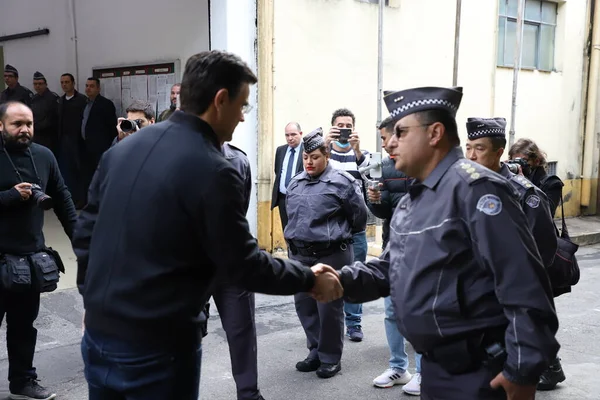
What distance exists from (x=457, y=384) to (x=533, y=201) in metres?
1.72

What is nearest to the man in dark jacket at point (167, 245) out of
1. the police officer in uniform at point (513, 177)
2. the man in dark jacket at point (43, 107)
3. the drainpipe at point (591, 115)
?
the police officer in uniform at point (513, 177)

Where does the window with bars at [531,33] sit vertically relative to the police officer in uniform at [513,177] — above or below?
above

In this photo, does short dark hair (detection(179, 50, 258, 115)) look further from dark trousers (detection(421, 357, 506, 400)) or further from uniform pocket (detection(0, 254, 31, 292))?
uniform pocket (detection(0, 254, 31, 292))

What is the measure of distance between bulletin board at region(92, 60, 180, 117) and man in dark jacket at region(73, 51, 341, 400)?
712 centimetres

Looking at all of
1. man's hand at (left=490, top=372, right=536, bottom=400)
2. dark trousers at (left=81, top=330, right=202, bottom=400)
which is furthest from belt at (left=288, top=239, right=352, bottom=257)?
man's hand at (left=490, top=372, right=536, bottom=400)

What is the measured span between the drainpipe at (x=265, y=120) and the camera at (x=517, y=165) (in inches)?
154

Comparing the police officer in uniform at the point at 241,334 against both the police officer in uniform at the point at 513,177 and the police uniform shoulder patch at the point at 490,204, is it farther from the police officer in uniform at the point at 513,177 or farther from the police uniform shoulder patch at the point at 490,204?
the police uniform shoulder patch at the point at 490,204

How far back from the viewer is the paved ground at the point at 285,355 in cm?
467

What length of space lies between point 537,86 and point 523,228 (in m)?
11.0

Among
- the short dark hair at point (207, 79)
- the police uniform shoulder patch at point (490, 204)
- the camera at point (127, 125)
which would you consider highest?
the short dark hair at point (207, 79)

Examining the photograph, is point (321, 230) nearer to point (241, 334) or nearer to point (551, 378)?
point (241, 334)

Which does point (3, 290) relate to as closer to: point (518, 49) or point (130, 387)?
point (130, 387)

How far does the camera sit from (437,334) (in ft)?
7.70

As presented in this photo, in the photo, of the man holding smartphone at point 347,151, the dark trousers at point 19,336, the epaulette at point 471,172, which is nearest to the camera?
the epaulette at point 471,172
